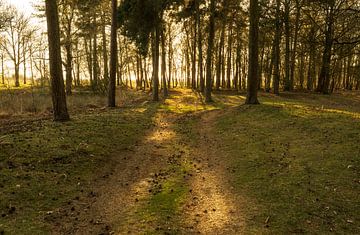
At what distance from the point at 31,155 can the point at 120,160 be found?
2817mm

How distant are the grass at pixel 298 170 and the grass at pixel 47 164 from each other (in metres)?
4.30

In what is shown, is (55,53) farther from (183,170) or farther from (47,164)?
(183,170)

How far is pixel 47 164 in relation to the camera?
922 cm

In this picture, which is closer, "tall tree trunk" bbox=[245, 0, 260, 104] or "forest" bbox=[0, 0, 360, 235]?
"forest" bbox=[0, 0, 360, 235]

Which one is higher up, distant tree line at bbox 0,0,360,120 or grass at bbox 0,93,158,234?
distant tree line at bbox 0,0,360,120

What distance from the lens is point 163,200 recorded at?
25.2 ft

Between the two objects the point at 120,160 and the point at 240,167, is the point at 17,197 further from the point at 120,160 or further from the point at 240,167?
the point at 240,167

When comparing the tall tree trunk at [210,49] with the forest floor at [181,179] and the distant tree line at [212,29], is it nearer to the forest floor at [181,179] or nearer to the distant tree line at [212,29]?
the distant tree line at [212,29]

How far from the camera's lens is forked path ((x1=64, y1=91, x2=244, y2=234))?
6438 mm

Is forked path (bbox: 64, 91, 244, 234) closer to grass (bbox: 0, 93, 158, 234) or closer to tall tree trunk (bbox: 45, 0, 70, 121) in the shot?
grass (bbox: 0, 93, 158, 234)

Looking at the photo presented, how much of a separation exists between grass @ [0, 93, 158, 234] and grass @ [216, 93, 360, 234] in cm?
430

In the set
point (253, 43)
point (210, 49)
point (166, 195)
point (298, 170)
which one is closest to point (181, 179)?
point (166, 195)

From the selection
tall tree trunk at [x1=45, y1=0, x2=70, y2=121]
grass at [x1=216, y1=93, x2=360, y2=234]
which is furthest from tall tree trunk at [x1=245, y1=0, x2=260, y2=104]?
tall tree trunk at [x1=45, y1=0, x2=70, y2=121]

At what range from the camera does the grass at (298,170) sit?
6.61 metres
